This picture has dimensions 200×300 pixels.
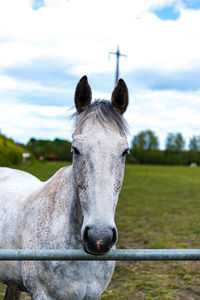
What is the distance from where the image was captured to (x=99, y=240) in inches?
67.8

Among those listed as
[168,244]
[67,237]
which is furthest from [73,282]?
[168,244]

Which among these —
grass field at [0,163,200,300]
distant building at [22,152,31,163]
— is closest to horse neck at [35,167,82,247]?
grass field at [0,163,200,300]

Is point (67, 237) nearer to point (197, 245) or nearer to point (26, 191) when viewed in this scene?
point (26, 191)

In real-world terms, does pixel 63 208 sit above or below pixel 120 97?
below

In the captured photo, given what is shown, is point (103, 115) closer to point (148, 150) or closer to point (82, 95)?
point (82, 95)

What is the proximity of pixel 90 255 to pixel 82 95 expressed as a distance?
1.16 metres

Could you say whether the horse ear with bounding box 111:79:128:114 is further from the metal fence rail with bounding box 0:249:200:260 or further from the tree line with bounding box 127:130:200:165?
the tree line with bounding box 127:130:200:165

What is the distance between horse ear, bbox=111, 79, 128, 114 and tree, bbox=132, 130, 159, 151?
268 ft

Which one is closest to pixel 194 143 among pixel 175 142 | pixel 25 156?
pixel 175 142

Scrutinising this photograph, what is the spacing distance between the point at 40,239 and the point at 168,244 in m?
4.83

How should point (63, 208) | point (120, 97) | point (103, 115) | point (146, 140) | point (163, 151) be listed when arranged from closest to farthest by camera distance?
point (103, 115)
point (120, 97)
point (63, 208)
point (163, 151)
point (146, 140)

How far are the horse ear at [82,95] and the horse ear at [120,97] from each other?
183mm

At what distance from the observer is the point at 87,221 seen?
6.07ft

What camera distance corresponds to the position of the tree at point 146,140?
84.6 metres
